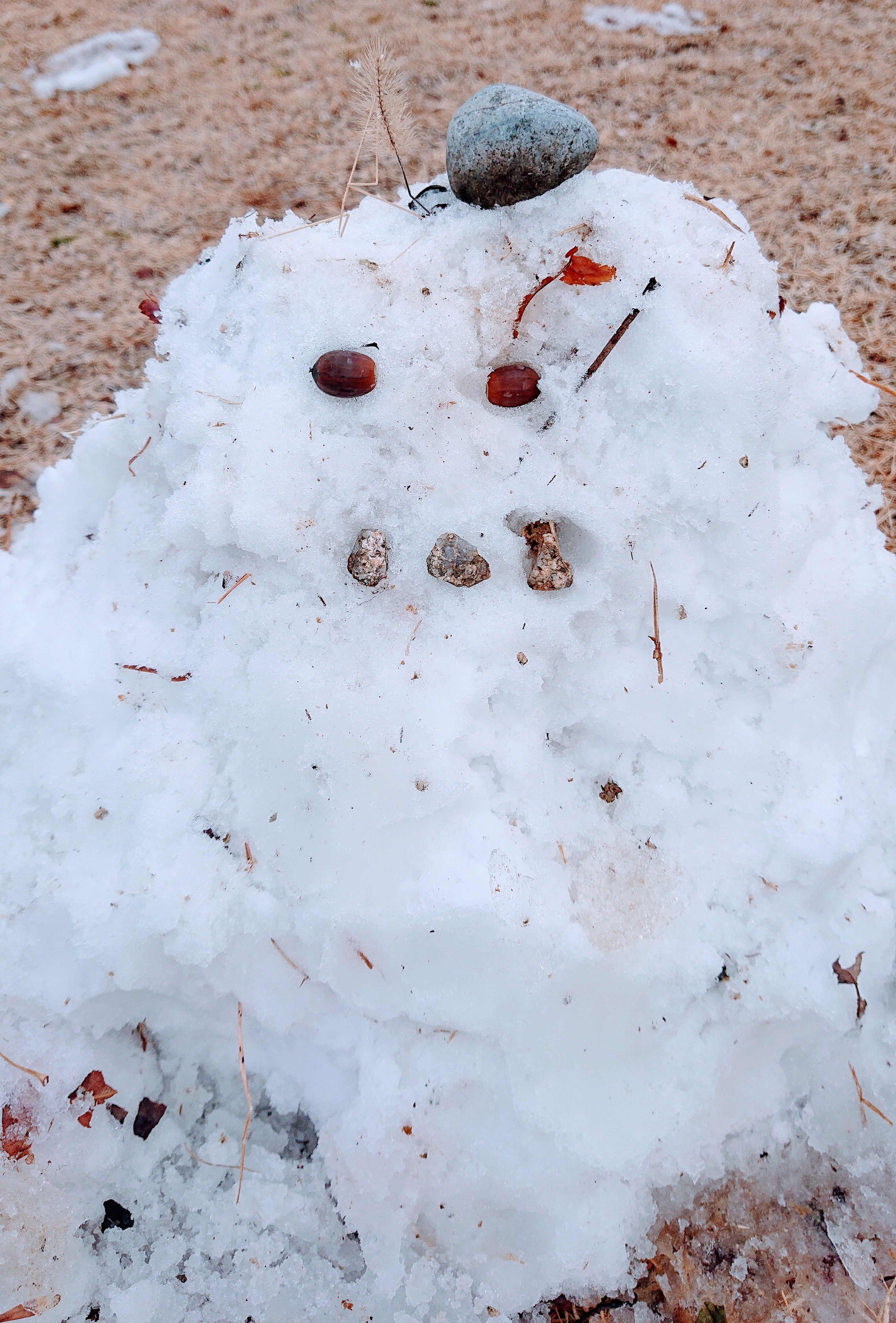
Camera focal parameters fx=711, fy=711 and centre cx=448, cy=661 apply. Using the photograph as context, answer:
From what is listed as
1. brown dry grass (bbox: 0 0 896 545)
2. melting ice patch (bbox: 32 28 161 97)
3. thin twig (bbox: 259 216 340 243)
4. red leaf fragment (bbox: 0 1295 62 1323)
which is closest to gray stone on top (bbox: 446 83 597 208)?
thin twig (bbox: 259 216 340 243)

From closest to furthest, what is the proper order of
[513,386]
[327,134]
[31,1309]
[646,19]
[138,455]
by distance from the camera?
[31,1309], [513,386], [138,455], [327,134], [646,19]

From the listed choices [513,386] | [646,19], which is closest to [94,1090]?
[513,386]

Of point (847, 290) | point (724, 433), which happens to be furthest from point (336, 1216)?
point (847, 290)

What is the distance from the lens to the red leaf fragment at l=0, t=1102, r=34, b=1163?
162 centimetres

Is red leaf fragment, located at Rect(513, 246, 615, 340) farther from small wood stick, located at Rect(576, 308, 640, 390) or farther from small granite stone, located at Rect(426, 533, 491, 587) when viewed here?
small granite stone, located at Rect(426, 533, 491, 587)

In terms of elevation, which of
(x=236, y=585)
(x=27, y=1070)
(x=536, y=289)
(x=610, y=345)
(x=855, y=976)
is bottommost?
(x=27, y=1070)

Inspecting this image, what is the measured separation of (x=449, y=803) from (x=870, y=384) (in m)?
1.84

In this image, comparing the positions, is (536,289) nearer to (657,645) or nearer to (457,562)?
(457,562)

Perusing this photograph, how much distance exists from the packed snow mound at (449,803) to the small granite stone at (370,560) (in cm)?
2

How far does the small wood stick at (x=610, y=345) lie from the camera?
68.5 inches

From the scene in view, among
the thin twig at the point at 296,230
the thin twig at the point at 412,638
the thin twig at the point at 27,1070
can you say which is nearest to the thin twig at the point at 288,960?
the thin twig at the point at 27,1070

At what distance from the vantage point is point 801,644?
70.5 inches

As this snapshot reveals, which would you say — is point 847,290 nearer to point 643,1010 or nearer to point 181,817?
point 643,1010

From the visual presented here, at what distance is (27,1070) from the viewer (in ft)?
5.49
